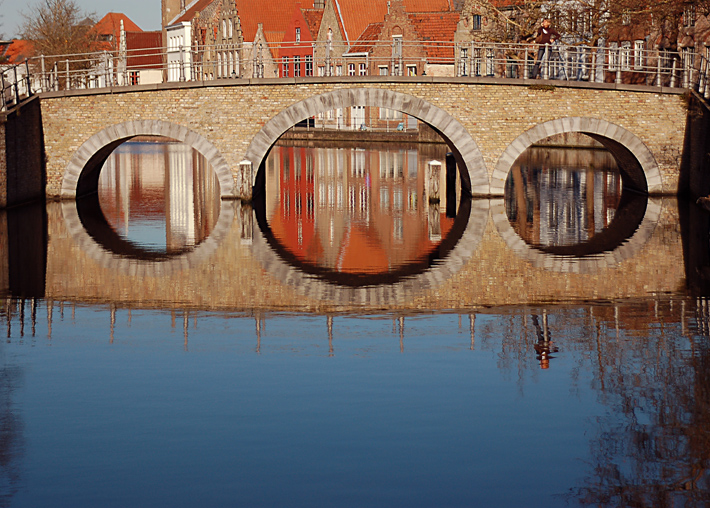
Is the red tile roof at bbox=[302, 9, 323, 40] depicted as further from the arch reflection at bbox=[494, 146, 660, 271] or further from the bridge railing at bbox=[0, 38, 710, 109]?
the arch reflection at bbox=[494, 146, 660, 271]

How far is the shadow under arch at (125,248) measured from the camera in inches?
735

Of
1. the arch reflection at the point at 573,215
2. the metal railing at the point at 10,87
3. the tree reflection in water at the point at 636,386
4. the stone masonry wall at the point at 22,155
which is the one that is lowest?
the tree reflection in water at the point at 636,386

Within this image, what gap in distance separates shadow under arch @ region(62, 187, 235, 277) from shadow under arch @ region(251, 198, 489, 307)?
3.81ft

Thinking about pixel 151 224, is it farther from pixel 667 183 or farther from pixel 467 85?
pixel 667 183

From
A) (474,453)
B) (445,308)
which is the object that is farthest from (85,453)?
(445,308)

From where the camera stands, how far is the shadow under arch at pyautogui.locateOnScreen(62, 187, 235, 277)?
18.7 m

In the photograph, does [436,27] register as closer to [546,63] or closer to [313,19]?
[313,19]

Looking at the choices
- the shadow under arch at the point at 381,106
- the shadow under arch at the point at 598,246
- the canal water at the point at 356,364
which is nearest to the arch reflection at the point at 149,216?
the canal water at the point at 356,364

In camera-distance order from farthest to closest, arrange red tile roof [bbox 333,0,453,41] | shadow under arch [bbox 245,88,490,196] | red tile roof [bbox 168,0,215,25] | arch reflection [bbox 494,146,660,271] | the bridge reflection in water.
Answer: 1. red tile roof [bbox 168,0,215,25]
2. red tile roof [bbox 333,0,453,41]
3. shadow under arch [bbox 245,88,490,196]
4. arch reflection [bbox 494,146,660,271]
5. the bridge reflection in water

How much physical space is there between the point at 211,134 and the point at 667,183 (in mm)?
12819

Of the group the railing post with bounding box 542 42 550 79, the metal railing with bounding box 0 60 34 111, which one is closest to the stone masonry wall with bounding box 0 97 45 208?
the metal railing with bounding box 0 60 34 111

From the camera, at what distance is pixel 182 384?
10.6 meters

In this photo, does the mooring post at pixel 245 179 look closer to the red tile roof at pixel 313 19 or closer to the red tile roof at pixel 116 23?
the red tile roof at pixel 313 19

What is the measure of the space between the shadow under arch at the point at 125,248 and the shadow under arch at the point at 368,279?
1.16 metres
